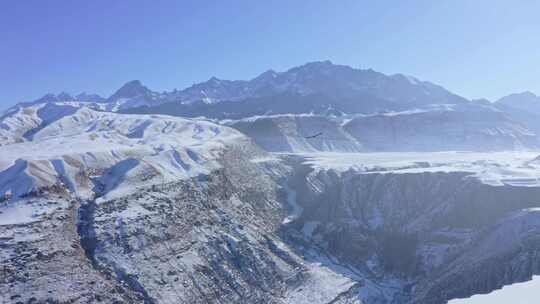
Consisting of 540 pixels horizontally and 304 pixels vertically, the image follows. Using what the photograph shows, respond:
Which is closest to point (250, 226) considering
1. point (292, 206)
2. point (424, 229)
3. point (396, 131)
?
point (292, 206)

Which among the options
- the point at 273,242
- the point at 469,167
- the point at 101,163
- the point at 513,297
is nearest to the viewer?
the point at 513,297

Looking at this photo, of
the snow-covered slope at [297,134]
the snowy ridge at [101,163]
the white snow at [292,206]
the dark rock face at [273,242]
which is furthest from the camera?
the snow-covered slope at [297,134]

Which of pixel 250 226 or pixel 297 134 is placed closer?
pixel 250 226

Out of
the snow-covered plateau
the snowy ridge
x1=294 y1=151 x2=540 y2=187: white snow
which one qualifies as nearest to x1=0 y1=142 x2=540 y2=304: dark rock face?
the snow-covered plateau

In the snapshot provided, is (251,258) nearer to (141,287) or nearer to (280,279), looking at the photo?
(280,279)

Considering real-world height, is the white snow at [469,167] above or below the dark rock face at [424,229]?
above

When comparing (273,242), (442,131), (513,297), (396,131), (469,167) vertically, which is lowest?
(273,242)

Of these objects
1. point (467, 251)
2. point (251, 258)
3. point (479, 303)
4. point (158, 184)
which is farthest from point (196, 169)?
point (479, 303)

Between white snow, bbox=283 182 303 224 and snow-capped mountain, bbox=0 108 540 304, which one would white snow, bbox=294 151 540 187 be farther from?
white snow, bbox=283 182 303 224

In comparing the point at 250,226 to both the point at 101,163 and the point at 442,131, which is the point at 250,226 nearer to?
the point at 101,163

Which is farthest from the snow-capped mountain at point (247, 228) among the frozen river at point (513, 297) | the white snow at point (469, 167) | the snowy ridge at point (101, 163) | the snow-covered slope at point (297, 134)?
the snow-covered slope at point (297, 134)

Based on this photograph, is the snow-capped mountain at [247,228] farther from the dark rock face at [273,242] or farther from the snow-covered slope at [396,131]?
the snow-covered slope at [396,131]
